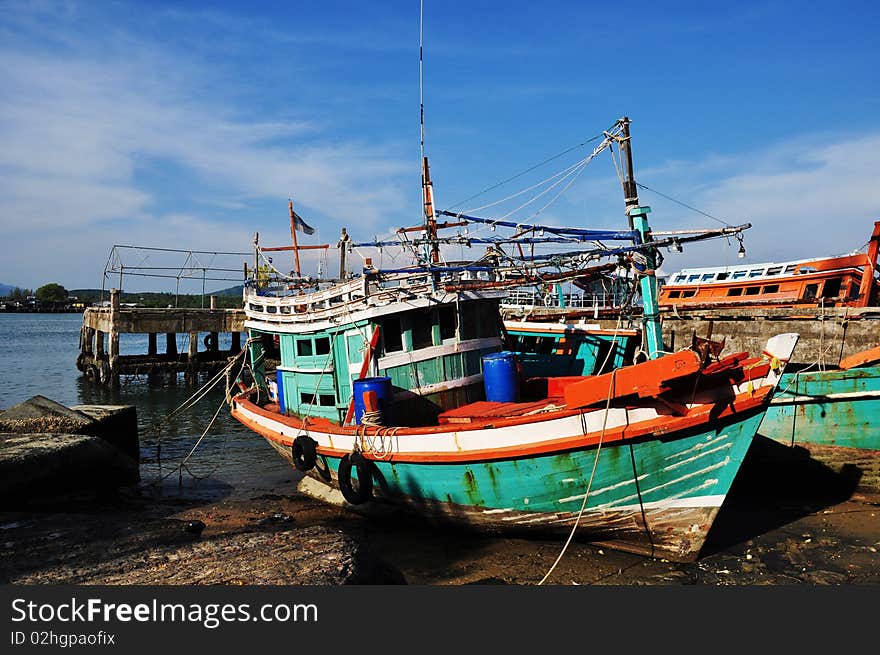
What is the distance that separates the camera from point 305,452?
37.9 ft

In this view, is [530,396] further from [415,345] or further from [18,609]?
[18,609]

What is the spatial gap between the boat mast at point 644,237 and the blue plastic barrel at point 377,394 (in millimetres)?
4797

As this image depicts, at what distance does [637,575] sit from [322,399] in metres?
6.85

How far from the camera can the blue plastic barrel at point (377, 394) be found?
10398 mm

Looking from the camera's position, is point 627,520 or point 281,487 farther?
point 281,487

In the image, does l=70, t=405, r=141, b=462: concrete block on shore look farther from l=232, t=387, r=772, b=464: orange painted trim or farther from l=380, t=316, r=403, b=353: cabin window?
l=232, t=387, r=772, b=464: orange painted trim

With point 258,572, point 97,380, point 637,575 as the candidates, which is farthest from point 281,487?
point 97,380

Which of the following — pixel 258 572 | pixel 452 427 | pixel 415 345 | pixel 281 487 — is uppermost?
pixel 415 345

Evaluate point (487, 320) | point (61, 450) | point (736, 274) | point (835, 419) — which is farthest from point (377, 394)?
point (736, 274)

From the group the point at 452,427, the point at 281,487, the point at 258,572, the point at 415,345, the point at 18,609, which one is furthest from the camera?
the point at 281,487

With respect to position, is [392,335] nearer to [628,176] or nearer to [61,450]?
[628,176]

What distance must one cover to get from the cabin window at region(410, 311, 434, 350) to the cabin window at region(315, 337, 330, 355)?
1.87 metres

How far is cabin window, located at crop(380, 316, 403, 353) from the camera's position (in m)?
11.2

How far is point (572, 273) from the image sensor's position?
1212 centimetres
